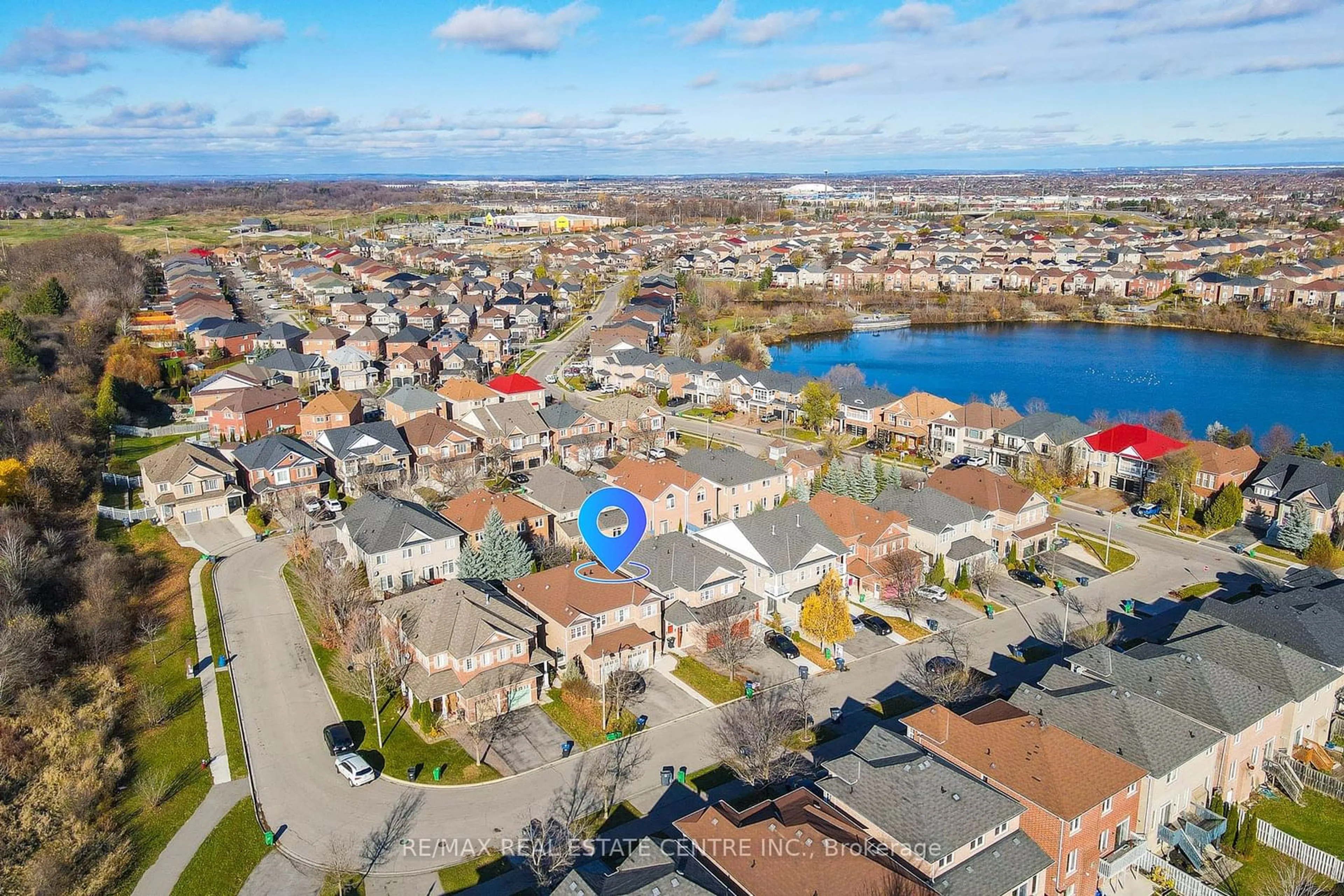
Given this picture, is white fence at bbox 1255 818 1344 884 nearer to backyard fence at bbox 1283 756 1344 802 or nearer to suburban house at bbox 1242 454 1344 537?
backyard fence at bbox 1283 756 1344 802

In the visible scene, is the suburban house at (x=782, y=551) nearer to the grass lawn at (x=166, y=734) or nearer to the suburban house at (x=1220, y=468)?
the grass lawn at (x=166, y=734)

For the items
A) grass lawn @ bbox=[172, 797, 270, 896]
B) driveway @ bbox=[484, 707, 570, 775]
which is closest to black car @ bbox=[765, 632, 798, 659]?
driveway @ bbox=[484, 707, 570, 775]

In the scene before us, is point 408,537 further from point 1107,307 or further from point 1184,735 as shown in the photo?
point 1107,307

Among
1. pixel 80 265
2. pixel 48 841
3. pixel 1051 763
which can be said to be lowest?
pixel 48 841

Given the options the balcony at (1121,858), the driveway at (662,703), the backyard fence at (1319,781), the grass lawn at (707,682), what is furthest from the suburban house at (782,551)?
the backyard fence at (1319,781)

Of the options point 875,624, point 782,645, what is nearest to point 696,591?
point 782,645

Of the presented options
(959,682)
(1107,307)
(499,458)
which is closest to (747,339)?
(499,458)
